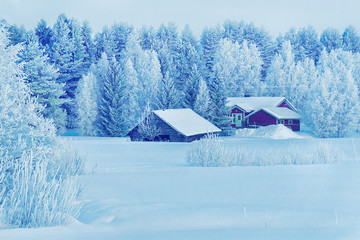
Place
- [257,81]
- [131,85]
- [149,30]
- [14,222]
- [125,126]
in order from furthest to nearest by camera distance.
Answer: [149,30], [257,81], [131,85], [125,126], [14,222]

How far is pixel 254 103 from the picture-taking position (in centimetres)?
4472

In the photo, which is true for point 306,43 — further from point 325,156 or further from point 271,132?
point 325,156

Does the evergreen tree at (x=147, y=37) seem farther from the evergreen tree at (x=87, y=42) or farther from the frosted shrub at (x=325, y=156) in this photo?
the frosted shrub at (x=325, y=156)

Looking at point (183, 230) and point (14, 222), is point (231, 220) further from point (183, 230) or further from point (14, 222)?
point (14, 222)

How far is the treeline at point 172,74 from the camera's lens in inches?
1517

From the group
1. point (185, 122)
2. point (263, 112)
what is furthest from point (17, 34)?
point (263, 112)

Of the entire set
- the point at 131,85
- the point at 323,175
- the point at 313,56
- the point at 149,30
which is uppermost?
the point at 149,30

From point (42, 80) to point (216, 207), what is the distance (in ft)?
106

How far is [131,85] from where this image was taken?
42.7m

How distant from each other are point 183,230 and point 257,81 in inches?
1801

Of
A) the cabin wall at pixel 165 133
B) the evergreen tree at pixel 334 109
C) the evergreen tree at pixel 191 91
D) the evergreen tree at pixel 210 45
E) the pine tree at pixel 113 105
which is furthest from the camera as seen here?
the evergreen tree at pixel 210 45

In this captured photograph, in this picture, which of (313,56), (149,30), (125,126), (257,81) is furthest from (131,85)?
(313,56)

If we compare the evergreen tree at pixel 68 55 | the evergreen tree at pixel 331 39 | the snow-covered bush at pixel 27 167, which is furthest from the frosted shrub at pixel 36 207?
the evergreen tree at pixel 331 39

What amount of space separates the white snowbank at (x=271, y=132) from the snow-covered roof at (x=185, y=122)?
5.89 m
